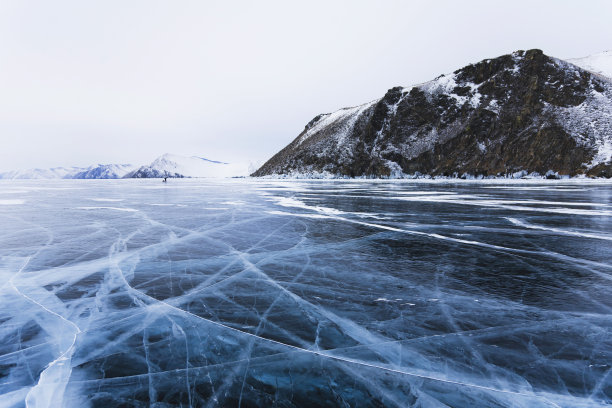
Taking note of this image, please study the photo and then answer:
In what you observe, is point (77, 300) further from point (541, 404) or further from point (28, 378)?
point (541, 404)

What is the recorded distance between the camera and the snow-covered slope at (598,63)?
3885 inches

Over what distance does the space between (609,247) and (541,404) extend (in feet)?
21.9

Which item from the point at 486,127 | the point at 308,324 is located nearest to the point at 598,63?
the point at 486,127

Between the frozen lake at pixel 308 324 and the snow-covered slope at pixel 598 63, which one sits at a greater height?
the snow-covered slope at pixel 598 63

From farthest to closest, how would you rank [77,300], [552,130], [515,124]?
[515,124] < [552,130] < [77,300]

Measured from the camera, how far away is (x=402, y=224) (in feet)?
33.7

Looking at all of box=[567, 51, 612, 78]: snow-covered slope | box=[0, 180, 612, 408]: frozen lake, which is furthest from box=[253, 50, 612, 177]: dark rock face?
box=[0, 180, 612, 408]: frozen lake

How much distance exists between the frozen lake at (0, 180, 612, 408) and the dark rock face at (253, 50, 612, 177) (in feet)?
235

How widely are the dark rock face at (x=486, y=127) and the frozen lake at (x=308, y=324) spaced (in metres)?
71.8

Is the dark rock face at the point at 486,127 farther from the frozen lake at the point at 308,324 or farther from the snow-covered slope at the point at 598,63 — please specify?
the frozen lake at the point at 308,324

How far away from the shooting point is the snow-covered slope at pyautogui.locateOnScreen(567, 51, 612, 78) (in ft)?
324

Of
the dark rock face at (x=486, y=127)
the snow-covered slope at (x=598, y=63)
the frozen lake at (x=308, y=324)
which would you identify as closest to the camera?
the frozen lake at (x=308, y=324)

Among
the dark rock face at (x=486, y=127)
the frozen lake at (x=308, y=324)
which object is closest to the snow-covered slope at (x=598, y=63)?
the dark rock face at (x=486, y=127)

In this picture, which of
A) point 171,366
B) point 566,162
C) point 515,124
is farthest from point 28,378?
point 515,124
